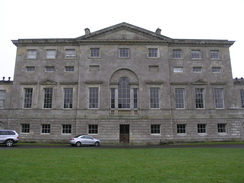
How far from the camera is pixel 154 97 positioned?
28.6 meters

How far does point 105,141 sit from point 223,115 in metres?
16.6

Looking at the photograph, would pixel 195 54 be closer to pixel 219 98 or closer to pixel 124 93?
pixel 219 98

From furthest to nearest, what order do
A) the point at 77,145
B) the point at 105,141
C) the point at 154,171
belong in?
the point at 105,141, the point at 77,145, the point at 154,171

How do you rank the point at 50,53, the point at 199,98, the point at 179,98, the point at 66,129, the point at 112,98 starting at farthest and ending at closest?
the point at 50,53
the point at 199,98
the point at 179,98
the point at 112,98
the point at 66,129

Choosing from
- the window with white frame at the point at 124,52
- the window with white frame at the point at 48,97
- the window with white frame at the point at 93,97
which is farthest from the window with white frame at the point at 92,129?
the window with white frame at the point at 124,52

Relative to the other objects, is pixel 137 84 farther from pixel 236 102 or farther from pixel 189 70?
pixel 236 102

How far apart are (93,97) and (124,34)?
9942 millimetres

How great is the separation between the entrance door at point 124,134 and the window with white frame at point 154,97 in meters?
4.46

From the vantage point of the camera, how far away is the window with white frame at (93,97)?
28.2 meters

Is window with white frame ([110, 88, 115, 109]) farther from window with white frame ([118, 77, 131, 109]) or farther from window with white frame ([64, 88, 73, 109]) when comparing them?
window with white frame ([64, 88, 73, 109])

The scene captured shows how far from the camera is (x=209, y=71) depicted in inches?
1180

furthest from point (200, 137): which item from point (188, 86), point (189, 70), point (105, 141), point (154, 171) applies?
point (154, 171)

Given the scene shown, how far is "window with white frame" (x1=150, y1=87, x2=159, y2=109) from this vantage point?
28.4 metres

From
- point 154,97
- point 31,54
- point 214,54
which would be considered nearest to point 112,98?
point 154,97
